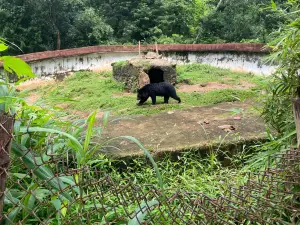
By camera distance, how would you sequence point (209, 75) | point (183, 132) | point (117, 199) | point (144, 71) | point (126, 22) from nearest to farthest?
point (117, 199) < point (183, 132) < point (144, 71) < point (209, 75) < point (126, 22)

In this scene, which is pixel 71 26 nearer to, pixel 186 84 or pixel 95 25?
pixel 95 25

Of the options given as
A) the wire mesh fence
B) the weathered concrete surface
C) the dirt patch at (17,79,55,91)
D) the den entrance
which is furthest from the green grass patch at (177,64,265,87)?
the wire mesh fence

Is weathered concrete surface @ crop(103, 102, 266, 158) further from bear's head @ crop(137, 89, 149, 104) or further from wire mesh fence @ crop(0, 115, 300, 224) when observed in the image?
wire mesh fence @ crop(0, 115, 300, 224)

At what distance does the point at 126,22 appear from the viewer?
54.7 feet

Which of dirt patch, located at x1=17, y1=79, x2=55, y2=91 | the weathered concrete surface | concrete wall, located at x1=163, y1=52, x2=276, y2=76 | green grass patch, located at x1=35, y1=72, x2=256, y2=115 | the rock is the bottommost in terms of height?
dirt patch, located at x1=17, y1=79, x2=55, y2=91

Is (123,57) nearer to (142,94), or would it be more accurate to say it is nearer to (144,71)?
(144,71)

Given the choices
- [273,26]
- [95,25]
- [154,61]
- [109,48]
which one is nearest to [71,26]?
[95,25]

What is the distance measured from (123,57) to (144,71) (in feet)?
10.2

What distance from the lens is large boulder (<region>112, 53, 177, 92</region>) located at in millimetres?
6954

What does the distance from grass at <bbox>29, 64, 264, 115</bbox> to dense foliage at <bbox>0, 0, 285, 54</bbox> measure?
5960mm

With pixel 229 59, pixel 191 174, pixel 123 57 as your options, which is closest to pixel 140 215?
pixel 191 174

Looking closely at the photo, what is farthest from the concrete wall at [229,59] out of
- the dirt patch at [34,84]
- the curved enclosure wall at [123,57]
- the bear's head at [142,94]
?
the bear's head at [142,94]

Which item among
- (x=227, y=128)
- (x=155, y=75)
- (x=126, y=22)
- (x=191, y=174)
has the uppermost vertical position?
(x=126, y=22)

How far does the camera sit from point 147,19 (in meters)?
16.4
